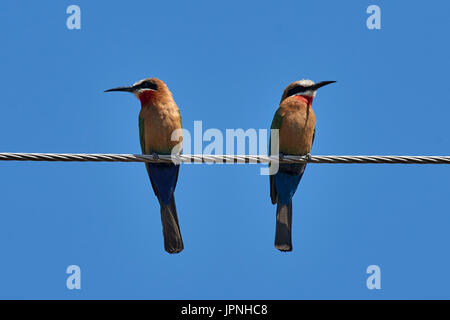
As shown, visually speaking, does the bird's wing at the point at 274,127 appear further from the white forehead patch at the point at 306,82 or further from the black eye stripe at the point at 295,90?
the white forehead patch at the point at 306,82

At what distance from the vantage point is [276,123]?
6.63 m

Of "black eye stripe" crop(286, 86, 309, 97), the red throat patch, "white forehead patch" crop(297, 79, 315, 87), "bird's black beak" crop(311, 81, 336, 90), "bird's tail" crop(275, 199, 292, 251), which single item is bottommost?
"bird's tail" crop(275, 199, 292, 251)

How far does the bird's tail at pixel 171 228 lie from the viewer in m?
6.44

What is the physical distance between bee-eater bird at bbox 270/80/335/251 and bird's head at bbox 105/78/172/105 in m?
1.20

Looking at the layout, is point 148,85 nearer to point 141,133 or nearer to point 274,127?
point 141,133

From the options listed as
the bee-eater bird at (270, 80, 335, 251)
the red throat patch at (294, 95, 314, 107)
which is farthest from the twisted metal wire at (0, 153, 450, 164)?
the red throat patch at (294, 95, 314, 107)

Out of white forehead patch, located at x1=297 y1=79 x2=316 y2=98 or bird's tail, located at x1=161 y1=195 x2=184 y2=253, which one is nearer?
bird's tail, located at x1=161 y1=195 x2=184 y2=253

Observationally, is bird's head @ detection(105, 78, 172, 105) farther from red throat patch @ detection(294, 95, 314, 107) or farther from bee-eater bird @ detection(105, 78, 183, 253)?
red throat patch @ detection(294, 95, 314, 107)

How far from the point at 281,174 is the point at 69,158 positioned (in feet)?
9.23

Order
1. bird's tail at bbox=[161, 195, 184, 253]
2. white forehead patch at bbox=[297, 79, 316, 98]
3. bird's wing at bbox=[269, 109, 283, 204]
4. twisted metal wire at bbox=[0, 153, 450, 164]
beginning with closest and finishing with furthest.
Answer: twisted metal wire at bbox=[0, 153, 450, 164] → bird's tail at bbox=[161, 195, 184, 253] → bird's wing at bbox=[269, 109, 283, 204] → white forehead patch at bbox=[297, 79, 316, 98]

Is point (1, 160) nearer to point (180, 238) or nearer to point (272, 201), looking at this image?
point (180, 238)

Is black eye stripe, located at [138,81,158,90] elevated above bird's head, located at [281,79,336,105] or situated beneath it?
elevated above

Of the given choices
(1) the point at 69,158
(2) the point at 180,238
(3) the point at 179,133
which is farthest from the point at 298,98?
(1) the point at 69,158

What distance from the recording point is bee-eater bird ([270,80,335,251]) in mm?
6496
